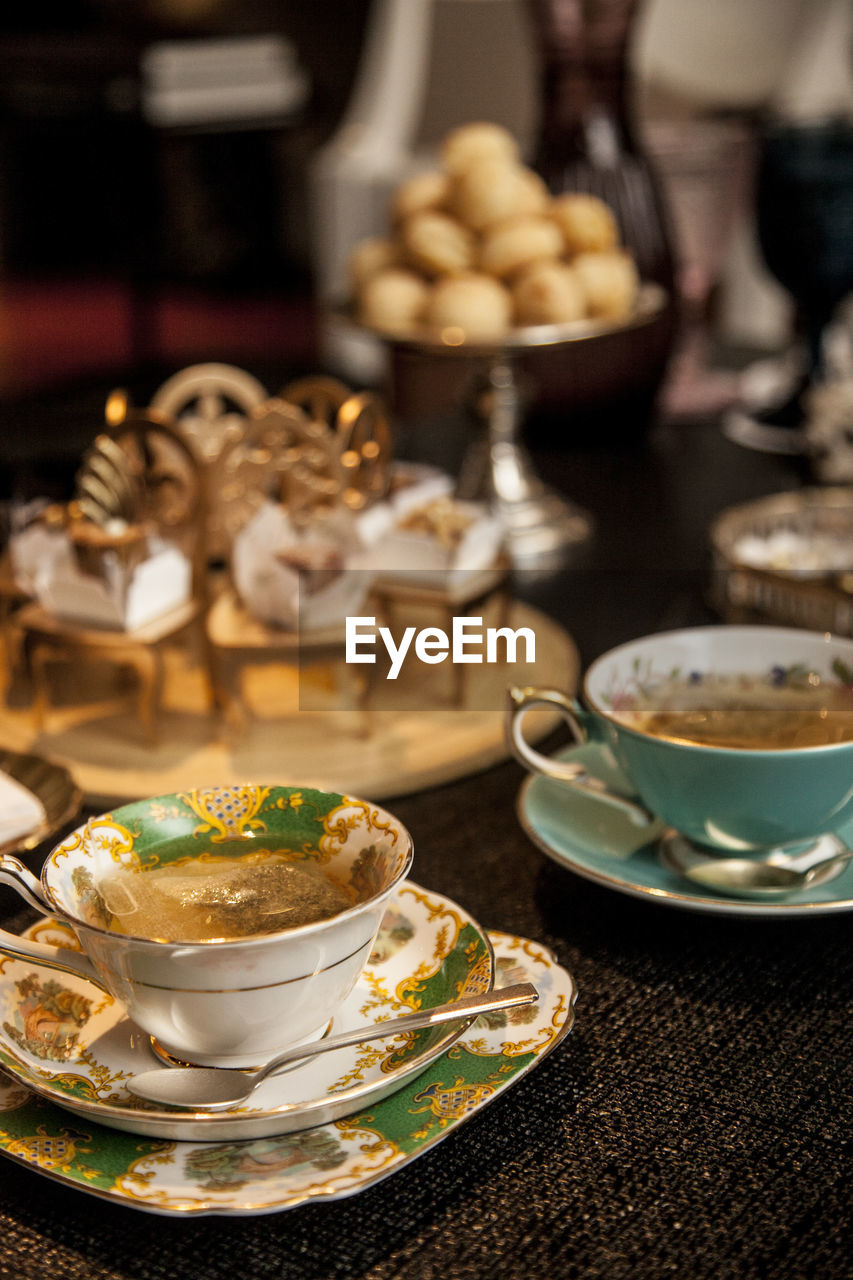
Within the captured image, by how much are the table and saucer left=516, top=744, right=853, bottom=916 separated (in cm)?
3

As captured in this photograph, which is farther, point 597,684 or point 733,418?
point 733,418

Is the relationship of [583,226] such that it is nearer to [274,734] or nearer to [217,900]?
[274,734]

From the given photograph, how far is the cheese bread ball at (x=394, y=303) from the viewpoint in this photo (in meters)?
1.23

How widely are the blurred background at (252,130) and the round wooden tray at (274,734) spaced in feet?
5.60

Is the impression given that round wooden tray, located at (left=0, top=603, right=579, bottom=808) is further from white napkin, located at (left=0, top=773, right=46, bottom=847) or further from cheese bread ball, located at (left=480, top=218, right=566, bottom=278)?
cheese bread ball, located at (left=480, top=218, right=566, bottom=278)

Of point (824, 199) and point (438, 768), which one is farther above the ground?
point (824, 199)

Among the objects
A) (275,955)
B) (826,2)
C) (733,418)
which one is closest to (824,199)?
(733,418)

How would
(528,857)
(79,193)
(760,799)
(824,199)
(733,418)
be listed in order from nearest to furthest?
(760,799) < (528,857) < (824,199) < (733,418) < (79,193)

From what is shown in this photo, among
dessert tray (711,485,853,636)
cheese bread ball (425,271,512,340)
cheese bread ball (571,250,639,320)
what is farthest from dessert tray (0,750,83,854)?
cheese bread ball (571,250,639,320)

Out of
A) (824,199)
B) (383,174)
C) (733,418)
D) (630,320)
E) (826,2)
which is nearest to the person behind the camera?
(630,320)

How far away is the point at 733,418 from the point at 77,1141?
126cm

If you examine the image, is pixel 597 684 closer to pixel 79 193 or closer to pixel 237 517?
pixel 237 517

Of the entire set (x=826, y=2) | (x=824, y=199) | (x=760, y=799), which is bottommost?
(x=760, y=799)

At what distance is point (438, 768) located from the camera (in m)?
0.78
